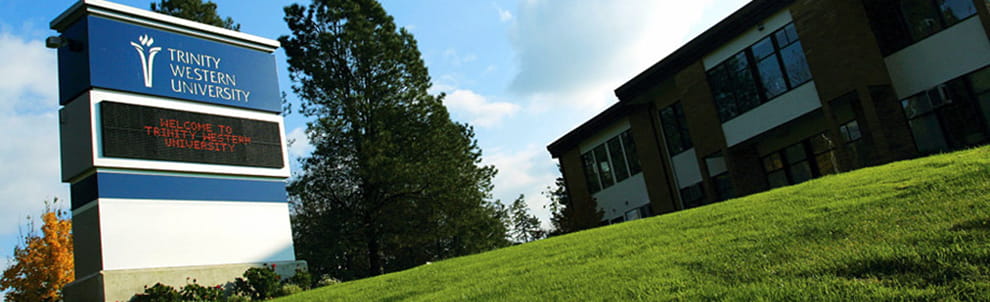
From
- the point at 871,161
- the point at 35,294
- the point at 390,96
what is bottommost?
the point at 871,161

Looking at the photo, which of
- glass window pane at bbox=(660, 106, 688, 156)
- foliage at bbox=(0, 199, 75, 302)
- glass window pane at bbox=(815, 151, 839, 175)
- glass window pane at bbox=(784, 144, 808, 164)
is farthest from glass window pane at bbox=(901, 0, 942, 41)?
foliage at bbox=(0, 199, 75, 302)

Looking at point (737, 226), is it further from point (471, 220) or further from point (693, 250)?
point (471, 220)

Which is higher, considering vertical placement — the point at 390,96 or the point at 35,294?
the point at 390,96

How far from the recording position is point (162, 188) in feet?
63.5

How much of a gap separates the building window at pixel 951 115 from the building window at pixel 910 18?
1.74m

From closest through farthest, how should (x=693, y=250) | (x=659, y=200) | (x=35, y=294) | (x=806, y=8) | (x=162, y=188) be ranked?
(x=693, y=250) < (x=162, y=188) < (x=806, y=8) < (x=659, y=200) < (x=35, y=294)

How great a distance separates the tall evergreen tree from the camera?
112 ft

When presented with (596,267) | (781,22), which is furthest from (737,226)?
(781,22)

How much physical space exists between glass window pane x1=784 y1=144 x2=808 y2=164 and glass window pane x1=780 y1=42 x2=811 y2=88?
3.20 metres

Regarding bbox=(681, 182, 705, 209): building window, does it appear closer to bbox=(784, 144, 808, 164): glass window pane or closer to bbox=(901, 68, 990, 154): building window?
bbox=(784, 144, 808, 164): glass window pane

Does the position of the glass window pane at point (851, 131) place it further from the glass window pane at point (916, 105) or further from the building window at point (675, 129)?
the building window at point (675, 129)

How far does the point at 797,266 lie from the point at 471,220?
99.8ft

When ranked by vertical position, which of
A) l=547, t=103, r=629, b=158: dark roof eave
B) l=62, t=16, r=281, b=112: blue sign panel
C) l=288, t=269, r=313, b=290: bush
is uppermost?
l=62, t=16, r=281, b=112: blue sign panel

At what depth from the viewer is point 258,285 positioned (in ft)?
62.1
